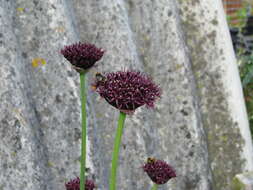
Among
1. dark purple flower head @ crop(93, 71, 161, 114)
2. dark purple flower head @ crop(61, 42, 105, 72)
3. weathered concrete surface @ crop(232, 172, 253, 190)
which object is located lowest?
weathered concrete surface @ crop(232, 172, 253, 190)

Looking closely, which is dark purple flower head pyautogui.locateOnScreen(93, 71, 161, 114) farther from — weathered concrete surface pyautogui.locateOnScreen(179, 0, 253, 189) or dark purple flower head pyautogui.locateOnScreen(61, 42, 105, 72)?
weathered concrete surface pyautogui.locateOnScreen(179, 0, 253, 189)

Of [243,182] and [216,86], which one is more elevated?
[216,86]

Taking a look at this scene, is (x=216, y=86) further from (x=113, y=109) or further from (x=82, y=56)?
(x=82, y=56)

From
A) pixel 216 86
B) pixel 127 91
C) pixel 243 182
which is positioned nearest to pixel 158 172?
pixel 127 91

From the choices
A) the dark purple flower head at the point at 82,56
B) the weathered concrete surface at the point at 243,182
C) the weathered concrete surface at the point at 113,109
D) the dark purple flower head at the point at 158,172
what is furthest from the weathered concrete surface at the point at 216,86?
the dark purple flower head at the point at 82,56

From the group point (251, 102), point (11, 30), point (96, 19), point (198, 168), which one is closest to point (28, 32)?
point (11, 30)

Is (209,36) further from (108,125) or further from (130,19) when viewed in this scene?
(108,125)

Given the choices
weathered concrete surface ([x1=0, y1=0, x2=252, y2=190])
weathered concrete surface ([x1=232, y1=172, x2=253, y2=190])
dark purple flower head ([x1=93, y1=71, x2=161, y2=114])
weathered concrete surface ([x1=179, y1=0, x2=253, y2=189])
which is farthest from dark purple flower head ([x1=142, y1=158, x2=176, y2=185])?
weathered concrete surface ([x1=179, y1=0, x2=253, y2=189])
